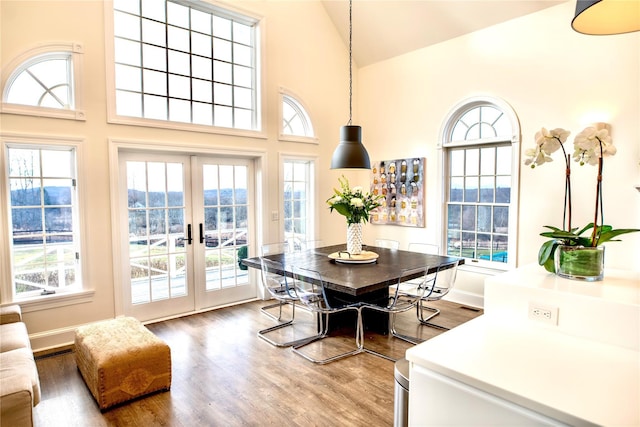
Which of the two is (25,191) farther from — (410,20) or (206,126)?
(410,20)

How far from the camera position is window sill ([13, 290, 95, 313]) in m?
3.60

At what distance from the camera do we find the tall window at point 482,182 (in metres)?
4.65

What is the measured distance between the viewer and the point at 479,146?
16.4 feet

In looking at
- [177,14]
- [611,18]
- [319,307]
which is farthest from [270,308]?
[611,18]

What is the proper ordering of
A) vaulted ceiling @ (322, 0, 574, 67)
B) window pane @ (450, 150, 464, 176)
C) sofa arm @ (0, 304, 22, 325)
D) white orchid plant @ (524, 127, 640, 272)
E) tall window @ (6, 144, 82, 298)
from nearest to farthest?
white orchid plant @ (524, 127, 640, 272)
sofa arm @ (0, 304, 22, 325)
tall window @ (6, 144, 82, 298)
vaulted ceiling @ (322, 0, 574, 67)
window pane @ (450, 150, 464, 176)

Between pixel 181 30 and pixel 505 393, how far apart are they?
16.0 ft

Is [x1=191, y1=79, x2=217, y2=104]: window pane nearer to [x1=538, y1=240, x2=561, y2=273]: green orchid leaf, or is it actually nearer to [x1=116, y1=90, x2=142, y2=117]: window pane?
[x1=116, y1=90, x2=142, y2=117]: window pane

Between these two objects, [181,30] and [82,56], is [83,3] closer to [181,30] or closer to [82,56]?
[82,56]

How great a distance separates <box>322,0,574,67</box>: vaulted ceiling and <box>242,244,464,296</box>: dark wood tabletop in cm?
287

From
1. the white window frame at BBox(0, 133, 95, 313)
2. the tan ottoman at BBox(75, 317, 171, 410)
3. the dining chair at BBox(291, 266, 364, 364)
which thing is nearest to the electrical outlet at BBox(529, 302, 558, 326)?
the dining chair at BBox(291, 266, 364, 364)

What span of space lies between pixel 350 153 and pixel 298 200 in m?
1.83

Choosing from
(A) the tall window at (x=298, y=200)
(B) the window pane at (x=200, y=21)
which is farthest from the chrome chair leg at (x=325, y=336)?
(B) the window pane at (x=200, y=21)

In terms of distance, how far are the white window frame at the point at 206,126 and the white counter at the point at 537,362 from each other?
383cm

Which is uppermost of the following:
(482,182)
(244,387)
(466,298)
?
(482,182)
